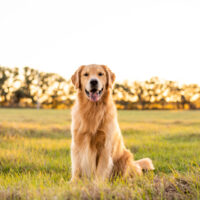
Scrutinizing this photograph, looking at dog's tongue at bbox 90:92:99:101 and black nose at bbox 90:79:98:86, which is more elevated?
black nose at bbox 90:79:98:86

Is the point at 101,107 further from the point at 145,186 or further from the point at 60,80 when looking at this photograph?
the point at 60,80

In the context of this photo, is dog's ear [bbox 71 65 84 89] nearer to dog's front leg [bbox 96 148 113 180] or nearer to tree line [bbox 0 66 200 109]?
dog's front leg [bbox 96 148 113 180]

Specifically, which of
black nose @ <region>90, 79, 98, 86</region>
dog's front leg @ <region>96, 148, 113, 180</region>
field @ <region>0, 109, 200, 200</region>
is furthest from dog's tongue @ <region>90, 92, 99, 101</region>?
field @ <region>0, 109, 200, 200</region>

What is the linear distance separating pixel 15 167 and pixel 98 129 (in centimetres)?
215

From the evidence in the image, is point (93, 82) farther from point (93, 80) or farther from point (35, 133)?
point (35, 133)

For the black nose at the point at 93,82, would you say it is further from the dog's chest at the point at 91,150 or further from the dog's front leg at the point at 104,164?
the dog's front leg at the point at 104,164

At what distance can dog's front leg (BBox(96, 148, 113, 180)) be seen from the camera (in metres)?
4.06

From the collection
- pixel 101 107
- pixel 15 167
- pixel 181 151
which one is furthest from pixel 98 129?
pixel 181 151

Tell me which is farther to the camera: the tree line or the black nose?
the tree line

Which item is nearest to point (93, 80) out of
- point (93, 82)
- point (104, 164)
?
point (93, 82)

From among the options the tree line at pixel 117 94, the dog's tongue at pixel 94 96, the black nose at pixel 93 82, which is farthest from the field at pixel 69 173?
the tree line at pixel 117 94

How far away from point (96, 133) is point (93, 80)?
875 millimetres

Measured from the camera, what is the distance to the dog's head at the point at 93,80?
4211 millimetres

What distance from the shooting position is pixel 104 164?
160 inches
